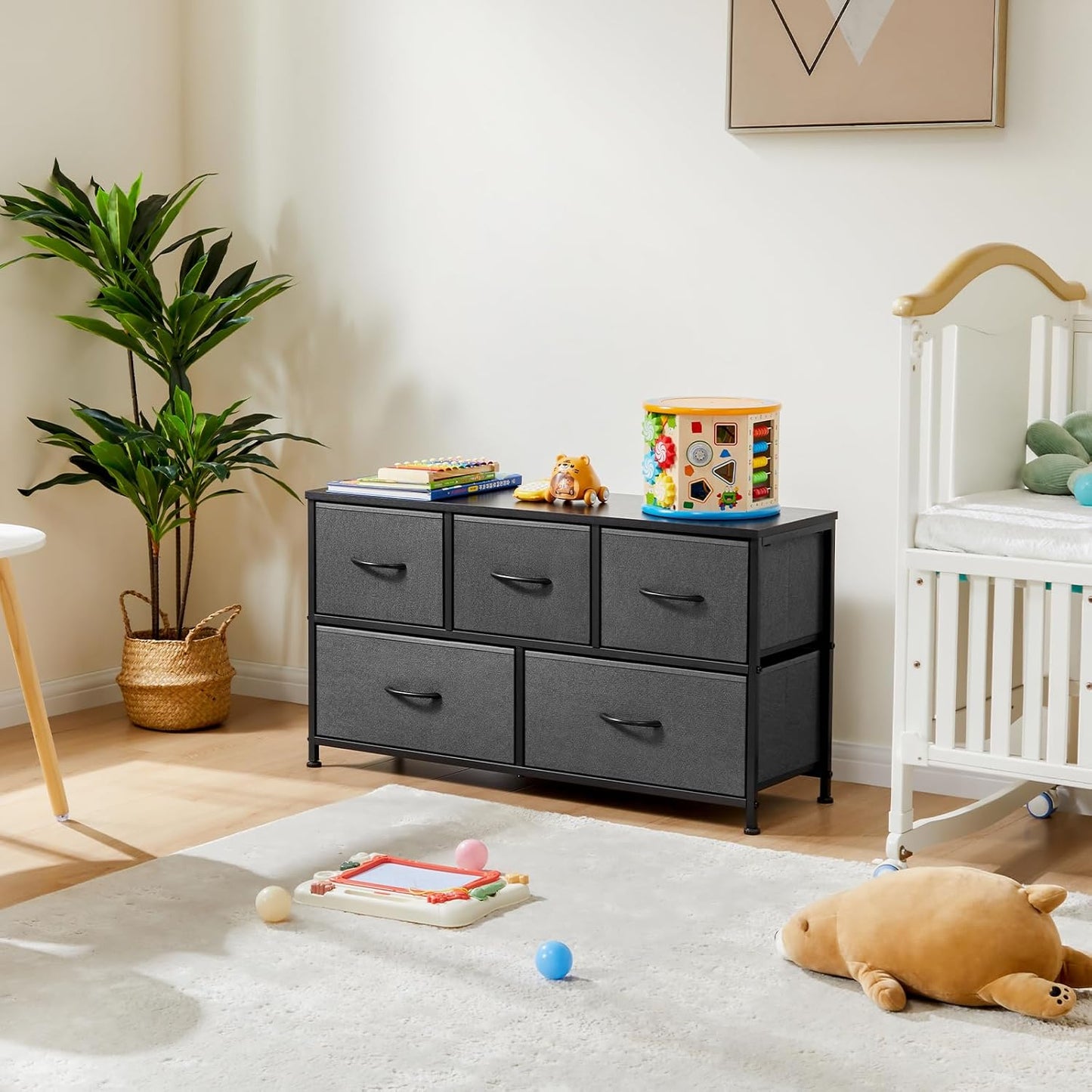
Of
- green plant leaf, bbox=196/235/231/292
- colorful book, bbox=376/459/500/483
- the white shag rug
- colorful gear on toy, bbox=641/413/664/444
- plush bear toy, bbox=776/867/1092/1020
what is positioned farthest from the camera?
green plant leaf, bbox=196/235/231/292

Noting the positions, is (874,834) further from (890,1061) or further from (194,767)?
(194,767)

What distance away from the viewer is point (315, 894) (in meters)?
2.25

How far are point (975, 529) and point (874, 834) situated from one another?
64 centimetres

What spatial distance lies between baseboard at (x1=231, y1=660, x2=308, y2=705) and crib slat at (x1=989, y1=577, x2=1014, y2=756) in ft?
6.03

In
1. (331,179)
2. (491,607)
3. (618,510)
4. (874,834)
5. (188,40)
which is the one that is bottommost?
(874,834)

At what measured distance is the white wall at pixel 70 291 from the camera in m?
3.42

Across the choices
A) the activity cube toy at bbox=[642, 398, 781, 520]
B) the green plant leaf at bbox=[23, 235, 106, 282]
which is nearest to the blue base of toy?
the activity cube toy at bbox=[642, 398, 781, 520]

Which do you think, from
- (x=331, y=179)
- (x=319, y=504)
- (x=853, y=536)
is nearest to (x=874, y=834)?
(x=853, y=536)

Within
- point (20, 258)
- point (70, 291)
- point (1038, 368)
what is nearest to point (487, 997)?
point (1038, 368)

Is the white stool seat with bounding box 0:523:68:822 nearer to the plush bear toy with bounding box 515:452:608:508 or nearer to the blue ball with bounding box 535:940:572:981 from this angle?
the plush bear toy with bounding box 515:452:608:508

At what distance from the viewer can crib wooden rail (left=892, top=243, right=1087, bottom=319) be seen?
2283mm

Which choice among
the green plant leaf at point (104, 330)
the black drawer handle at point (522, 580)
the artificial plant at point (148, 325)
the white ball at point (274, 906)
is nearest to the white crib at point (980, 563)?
A: the black drawer handle at point (522, 580)

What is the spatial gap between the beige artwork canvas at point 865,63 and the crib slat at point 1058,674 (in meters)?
0.98

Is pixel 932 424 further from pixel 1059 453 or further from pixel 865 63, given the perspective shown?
pixel 865 63
